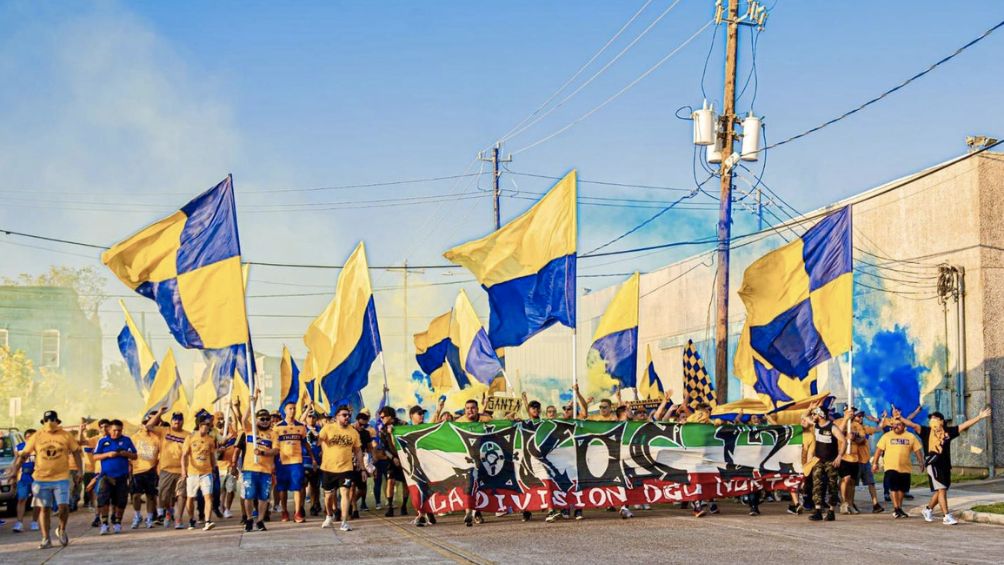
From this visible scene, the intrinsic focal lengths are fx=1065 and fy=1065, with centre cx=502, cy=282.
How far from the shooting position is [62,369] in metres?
65.0

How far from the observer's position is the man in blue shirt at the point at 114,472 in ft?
53.7

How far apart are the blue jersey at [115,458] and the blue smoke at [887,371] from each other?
1853 centimetres

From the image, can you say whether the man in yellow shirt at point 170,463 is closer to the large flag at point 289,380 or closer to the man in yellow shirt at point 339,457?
the man in yellow shirt at point 339,457

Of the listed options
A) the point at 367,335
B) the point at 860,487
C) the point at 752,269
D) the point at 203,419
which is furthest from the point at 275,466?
the point at 860,487

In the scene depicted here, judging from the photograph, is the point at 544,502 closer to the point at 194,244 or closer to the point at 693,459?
the point at 693,459

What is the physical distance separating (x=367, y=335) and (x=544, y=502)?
5.32 m

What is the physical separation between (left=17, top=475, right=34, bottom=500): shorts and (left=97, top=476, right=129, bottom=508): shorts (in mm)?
2695

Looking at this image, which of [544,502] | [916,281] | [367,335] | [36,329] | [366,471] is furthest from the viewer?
[36,329]

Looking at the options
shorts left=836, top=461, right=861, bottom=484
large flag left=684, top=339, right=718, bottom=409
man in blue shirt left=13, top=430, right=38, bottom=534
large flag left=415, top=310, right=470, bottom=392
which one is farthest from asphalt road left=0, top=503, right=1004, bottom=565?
large flag left=415, top=310, right=470, bottom=392

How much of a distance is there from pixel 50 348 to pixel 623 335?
→ 51201 millimetres

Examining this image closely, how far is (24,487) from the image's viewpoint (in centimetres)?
1848

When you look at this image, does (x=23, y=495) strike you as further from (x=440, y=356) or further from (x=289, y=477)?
(x=440, y=356)

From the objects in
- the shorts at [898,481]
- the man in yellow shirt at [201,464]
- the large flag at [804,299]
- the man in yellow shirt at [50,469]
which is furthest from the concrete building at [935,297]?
the man in yellow shirt at [50,469]

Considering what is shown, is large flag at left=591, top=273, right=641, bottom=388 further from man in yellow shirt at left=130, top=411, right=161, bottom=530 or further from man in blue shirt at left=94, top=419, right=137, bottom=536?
man in blue shirt at left=94, top=419, right=137, bottom=536
